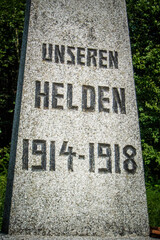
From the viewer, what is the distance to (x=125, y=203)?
246cm

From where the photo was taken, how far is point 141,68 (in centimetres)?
898

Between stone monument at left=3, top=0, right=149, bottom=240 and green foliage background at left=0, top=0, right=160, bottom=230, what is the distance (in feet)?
16.9

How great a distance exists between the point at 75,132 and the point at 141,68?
699 cm

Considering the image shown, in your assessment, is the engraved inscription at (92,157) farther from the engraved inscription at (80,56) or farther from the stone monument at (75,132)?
the engraved inscription at (80,56)

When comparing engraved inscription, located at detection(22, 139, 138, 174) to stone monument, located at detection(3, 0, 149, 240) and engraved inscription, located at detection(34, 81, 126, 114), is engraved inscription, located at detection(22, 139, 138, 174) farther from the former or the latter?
engraved inscription, located at detection(34, 81, 126, 114)

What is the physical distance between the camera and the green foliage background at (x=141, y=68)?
8430 millimetres

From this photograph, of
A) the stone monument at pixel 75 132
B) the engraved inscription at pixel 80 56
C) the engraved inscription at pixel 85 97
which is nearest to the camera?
the stone monument at pixel 75 132

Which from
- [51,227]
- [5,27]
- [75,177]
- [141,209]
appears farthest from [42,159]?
[5,27]

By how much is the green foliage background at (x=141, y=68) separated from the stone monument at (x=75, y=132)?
5.14 m

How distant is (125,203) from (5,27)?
1161 centimetres

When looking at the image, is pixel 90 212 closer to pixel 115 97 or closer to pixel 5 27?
pixel 115 97

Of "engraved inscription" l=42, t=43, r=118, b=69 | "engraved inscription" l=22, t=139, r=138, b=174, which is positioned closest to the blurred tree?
"engraved inscription" l=22, t=139, r=138, b=174

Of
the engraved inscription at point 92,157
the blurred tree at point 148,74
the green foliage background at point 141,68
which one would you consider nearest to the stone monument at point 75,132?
the engraved inscription at point 92,157

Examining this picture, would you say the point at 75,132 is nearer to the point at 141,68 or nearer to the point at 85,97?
the point at 85,97
